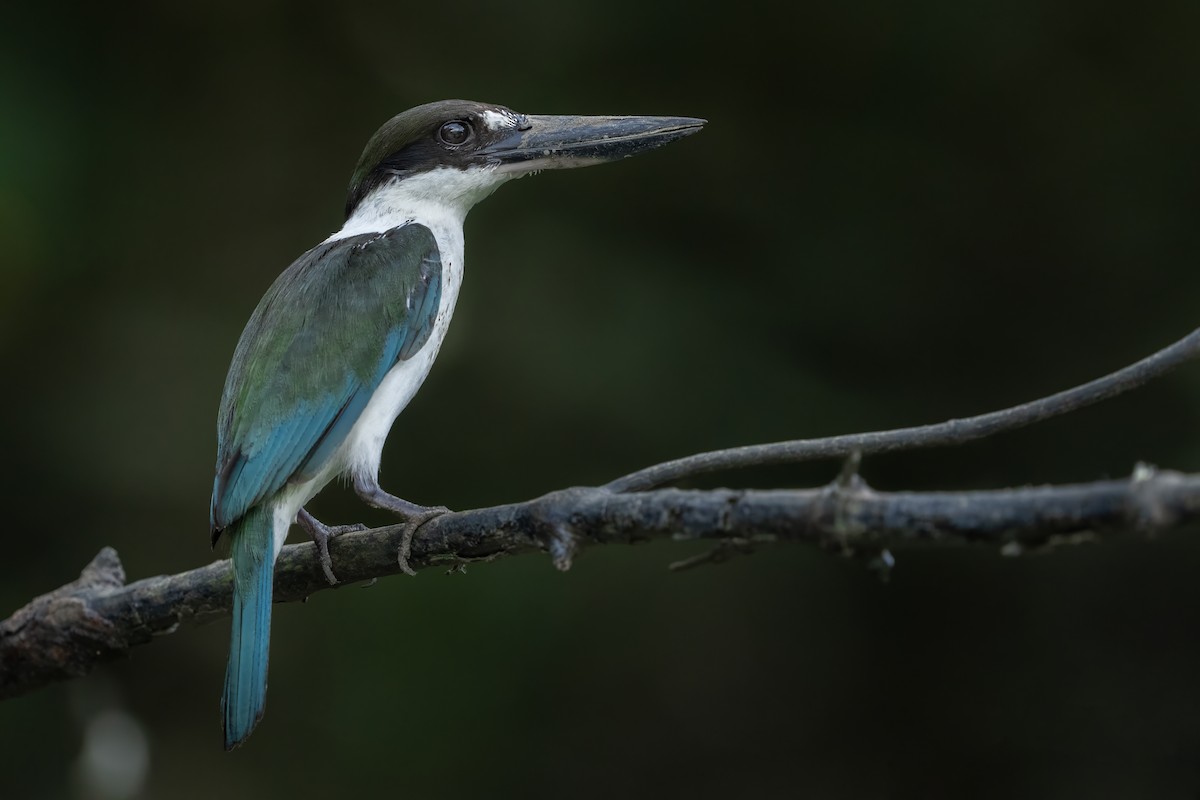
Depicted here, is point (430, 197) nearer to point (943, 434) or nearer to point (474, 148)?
point (474, 148)

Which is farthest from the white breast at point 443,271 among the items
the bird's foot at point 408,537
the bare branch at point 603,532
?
the bird's foot at point 408,537

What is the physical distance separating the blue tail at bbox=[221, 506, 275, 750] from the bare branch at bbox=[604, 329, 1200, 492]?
876mm

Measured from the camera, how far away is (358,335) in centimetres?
259

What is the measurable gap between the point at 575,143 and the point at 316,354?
85 centimetres

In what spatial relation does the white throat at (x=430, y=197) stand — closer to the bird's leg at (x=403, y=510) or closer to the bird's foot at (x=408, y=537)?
the bird's leg at (x=403, y=510)

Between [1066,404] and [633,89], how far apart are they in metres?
2.79

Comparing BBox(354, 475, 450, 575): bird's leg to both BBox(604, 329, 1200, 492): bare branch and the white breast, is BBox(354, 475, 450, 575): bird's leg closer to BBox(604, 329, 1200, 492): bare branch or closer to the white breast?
the white breast

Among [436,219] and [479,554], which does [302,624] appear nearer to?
[436,219]

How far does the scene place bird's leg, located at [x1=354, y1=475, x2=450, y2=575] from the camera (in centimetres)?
207

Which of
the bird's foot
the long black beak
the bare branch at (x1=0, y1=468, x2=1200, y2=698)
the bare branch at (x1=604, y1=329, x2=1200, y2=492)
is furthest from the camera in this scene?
the long black beak

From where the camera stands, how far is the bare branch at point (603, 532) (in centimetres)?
118

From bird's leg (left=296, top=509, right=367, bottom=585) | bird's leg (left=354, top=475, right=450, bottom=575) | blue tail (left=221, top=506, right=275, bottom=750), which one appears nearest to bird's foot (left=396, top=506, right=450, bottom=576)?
bird's leg (left=354, top=475, right=450, bottom=575)

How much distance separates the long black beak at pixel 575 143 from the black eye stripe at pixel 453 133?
6 centimetres

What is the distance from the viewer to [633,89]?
412 cm
